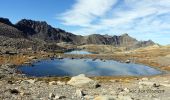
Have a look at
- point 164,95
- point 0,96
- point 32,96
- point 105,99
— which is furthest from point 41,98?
point 164,95

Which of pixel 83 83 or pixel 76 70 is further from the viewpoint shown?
pixel 76 70

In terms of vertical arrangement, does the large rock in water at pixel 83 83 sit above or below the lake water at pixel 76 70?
above

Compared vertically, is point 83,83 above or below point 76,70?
above

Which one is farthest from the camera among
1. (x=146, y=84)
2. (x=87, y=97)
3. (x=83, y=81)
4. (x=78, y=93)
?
(x=146, y=84)

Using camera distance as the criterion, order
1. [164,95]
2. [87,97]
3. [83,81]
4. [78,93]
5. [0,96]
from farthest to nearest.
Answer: [83,81] < [164,95] < [78,93] < [87,97] < [0,96]

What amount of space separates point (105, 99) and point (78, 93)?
29.3 ft

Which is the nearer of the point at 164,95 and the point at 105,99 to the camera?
the point at 105,99

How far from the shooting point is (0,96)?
123 feet

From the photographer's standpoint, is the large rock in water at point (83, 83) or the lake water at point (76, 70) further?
the lake water at point (76, 70)

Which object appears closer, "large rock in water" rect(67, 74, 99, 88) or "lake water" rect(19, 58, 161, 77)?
"large rock in water" rect(67, 74, 99, 88)

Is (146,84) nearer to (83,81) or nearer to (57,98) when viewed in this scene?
(83,81)

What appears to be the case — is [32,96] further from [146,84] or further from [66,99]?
[146,84]

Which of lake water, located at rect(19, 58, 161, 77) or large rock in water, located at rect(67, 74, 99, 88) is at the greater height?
large rock in water, located at rect(67, 74, 99, 88)

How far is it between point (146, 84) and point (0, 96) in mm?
30386
